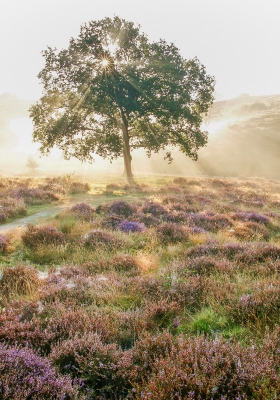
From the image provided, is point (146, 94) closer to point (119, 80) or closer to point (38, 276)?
point (119, 80)

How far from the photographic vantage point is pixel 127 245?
795cm

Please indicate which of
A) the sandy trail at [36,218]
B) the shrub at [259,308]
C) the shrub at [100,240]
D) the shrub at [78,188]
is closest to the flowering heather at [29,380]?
the shrub at [259,308]

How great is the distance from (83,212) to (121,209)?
1746 millimetres

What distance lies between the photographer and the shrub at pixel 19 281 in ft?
16.0

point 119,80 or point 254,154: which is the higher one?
point 119,80

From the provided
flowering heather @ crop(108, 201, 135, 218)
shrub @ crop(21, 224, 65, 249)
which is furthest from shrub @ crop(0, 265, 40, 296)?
flowering heather @ crop(108, 201, 135, 218)

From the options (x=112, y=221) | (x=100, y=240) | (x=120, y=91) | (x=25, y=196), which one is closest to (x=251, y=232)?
(x=112, y=221)

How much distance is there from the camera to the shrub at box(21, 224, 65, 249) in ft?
25.4

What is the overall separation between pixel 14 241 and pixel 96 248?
2.68 metres

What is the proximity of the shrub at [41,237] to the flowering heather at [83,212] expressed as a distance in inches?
95.3

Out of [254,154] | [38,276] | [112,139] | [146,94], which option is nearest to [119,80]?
[146,94]

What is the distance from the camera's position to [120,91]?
975 inches

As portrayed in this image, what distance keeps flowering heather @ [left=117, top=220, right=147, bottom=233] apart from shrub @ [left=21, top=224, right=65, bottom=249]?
225cm

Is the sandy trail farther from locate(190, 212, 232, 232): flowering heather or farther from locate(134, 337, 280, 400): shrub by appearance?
locate(134, 337, 280, 400): shrub
